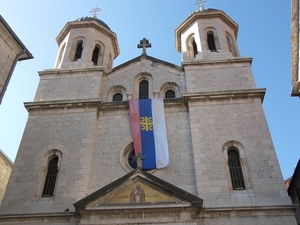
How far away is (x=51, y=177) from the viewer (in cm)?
1418

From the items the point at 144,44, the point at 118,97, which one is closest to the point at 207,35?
the point at 144,44

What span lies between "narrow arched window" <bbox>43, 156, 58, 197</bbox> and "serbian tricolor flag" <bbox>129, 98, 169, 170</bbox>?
3.46 metres

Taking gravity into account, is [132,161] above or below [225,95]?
below

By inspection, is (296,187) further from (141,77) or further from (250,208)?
(141,77)

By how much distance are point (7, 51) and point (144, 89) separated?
716 cm

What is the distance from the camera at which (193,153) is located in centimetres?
1391

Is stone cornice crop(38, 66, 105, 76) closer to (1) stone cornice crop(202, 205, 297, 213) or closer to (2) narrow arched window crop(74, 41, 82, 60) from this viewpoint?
(2) narrow arched window crop(74, 41, 82, 60)

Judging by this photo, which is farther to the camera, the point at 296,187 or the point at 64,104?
the point at 296,187

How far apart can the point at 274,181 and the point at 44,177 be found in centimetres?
903

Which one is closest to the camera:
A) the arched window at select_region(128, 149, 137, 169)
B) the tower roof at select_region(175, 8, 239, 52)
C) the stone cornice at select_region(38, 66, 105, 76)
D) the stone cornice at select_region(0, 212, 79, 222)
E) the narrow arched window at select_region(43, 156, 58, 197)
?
the stone cornice at select_region(0, 212, 79, 222)

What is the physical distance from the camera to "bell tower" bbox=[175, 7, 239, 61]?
1908 centimetres

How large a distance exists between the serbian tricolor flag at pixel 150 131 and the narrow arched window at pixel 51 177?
3463 millimetres

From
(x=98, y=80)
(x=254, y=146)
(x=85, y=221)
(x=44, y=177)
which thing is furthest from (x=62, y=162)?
(x=254, y=146)

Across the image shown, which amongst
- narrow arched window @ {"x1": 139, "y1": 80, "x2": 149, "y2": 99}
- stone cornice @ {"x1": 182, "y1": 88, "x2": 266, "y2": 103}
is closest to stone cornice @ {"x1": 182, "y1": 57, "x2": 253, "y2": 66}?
stone cornice @ {"x1": 182, "y1": 88, "x2": 266, "y2": 103}
